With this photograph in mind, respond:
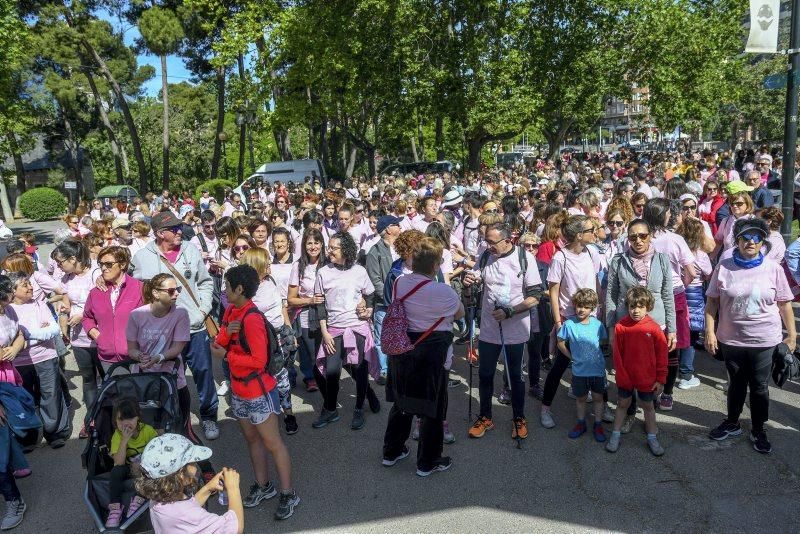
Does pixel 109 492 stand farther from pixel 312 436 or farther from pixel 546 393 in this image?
pixel 546 393

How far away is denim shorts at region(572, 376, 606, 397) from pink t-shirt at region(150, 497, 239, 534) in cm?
310

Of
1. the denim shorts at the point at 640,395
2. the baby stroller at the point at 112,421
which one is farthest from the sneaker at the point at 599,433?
the baby stroller at the point at 112,421

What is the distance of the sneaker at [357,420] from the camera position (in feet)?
18.7

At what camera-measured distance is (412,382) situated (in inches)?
178

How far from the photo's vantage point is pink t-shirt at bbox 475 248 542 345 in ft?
16.9

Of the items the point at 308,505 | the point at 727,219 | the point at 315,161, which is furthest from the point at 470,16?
the point at 308,505

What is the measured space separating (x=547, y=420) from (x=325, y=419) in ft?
6.55

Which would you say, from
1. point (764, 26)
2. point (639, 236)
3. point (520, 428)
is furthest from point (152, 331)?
point (764, 26)

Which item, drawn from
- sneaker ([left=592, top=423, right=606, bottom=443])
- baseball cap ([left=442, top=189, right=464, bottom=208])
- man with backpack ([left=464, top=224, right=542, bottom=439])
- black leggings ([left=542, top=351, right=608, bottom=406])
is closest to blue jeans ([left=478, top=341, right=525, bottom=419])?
man with backpack ([left=464, top=224, right=542, bottom=439])

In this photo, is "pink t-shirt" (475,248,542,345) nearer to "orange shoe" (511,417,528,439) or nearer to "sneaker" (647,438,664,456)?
"orange shoe" (511,417,528,439)

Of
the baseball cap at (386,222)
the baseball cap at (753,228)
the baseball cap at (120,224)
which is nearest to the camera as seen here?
the baseball cap at (753,228)

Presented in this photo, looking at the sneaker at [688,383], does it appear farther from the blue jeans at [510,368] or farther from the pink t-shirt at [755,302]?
the blue jeans at [510,368]

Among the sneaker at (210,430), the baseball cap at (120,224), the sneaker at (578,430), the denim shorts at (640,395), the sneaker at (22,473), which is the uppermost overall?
the baseball cap at (120,224)

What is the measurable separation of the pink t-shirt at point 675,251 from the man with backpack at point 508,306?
1.24m
